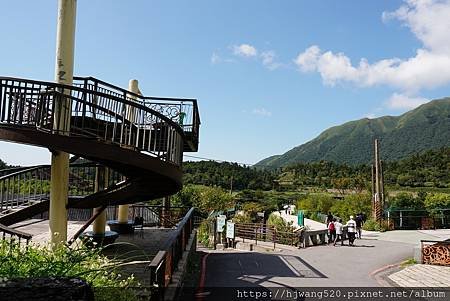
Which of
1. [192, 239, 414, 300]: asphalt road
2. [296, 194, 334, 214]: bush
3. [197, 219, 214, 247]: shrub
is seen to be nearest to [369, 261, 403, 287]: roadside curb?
[192, 239, 414, 300]: asphalt road

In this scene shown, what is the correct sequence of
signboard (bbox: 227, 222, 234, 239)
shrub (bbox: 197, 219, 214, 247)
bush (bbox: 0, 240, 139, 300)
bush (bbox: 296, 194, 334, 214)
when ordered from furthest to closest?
bush (bbox: 296, 194, 334, 214)
shrub (bbox: 197, 219, 214, 247)
signboard (bbox: 227, 222, 234, 239)
bush (bbox: 0, 240, 139, 300)

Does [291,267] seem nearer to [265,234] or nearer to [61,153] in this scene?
[61,153]

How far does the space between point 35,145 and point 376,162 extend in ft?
75.9

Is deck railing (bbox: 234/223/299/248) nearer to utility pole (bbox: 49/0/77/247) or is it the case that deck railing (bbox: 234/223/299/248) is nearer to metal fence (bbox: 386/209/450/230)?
metal fence (bbox: 386/209/450/230)

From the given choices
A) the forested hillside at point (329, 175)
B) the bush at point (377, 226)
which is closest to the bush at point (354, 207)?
the bush at point (377, 226)

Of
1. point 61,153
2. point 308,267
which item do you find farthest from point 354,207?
point 61,153

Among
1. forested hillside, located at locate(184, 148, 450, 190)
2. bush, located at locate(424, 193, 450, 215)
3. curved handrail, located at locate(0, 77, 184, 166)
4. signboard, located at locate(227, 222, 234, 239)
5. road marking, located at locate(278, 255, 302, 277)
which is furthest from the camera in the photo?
forested hillside, located at locate(184, 148, 450, 190)

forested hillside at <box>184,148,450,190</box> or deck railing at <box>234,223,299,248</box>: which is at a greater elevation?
forested hillside at <box>184,148,450,190</box>

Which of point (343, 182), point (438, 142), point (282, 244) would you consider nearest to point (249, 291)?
point (282, 244)

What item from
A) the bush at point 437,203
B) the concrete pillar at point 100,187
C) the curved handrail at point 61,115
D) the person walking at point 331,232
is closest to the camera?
the curved handrail at point 61,115

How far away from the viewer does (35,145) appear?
7191 millimetres

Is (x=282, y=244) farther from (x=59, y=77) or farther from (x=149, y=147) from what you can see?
(x=59, y=77)

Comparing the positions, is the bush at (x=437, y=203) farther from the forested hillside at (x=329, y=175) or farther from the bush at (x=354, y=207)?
the forested hillside at (x=329, y=175)

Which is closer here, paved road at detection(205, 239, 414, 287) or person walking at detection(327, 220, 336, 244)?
paved road at detection(205, 239, 414, 287)
